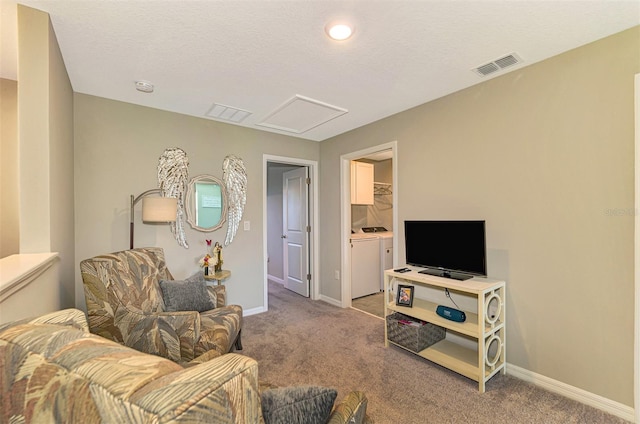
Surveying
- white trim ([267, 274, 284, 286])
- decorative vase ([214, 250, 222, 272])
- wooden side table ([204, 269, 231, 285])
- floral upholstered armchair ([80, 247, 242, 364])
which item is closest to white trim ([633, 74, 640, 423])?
floral upholstered armchair ([80, 247, 242, 364])

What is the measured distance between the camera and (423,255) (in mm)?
2656

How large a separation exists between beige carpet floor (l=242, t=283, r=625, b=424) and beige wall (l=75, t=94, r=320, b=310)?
0.91 meters

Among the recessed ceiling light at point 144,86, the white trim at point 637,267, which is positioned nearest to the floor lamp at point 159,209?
the recessed ceiling light at point 144,86

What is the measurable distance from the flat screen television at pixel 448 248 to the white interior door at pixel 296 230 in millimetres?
2037

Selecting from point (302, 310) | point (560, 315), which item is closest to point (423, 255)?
point (560, 315)

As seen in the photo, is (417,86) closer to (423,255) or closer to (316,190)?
(423,255)

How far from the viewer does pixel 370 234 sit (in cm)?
483

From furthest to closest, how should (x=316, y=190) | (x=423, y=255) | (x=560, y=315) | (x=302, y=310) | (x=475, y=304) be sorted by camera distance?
1. (x=316, y=190)
2. (x=302, y=310)
3. (x=423, y=255)
4. (x=475, y=304)
5. (x=560, y=315)

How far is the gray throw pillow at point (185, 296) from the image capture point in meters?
2.27

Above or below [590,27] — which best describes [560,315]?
below

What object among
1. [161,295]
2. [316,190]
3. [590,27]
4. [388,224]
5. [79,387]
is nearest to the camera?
[79,387]

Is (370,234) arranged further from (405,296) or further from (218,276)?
(218,276)

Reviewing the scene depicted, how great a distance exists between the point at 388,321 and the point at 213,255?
2.14 m

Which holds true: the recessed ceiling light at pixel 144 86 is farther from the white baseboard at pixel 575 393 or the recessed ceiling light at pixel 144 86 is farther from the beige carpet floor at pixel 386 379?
the white baseboard at pixel 575 393
